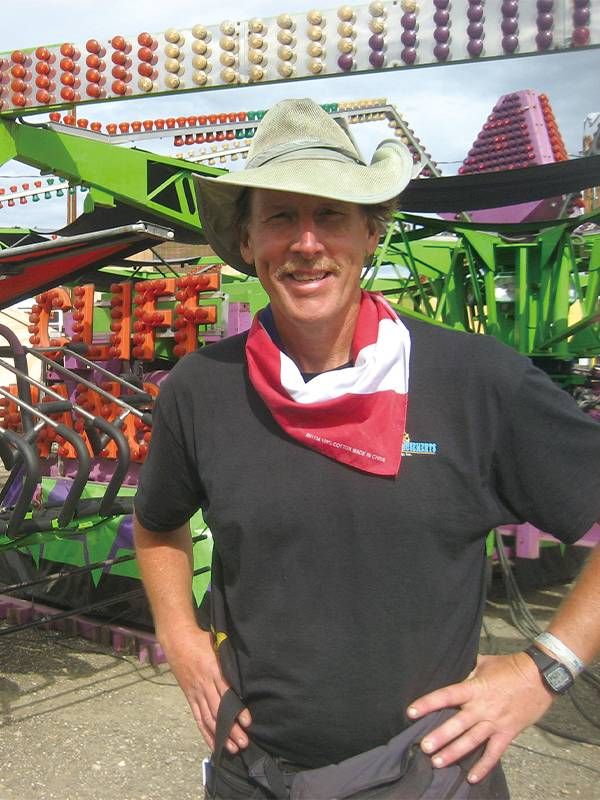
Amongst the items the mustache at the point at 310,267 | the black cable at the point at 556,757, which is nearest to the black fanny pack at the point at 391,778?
the mustache at the point at 310,267

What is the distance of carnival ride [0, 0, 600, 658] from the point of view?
4777 millimetres

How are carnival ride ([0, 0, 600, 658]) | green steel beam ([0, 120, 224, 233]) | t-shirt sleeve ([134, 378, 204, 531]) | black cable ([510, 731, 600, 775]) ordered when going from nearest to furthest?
t-shirt sleeve ([134, 378, 204, 531])
black cable ([510, 731, 600, 775])
carnival ride ([0, 0, 600, 658])
green steel beam ([0, 120, 224, 233])

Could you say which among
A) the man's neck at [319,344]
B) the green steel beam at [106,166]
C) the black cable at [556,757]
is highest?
the green steel beam at [106,166]

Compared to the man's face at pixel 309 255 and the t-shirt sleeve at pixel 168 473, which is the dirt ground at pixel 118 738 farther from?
the man's face at pixel 309 255

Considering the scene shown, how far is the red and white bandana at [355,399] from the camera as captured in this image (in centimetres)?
146

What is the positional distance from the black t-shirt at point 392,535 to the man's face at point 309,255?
0.20 metres

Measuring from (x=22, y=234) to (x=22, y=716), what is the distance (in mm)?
5374

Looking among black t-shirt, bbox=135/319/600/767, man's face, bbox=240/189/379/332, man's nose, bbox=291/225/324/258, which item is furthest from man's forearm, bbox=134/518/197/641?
man's nose, bbox=291/225/324/258

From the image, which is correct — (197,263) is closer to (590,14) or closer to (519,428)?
(590,14)

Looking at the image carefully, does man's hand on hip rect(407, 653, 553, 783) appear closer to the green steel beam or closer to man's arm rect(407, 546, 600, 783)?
man's arm rect(407, 546, 600, 783)

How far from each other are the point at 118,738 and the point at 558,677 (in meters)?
3.06

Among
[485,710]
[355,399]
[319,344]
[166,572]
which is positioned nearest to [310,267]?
[319,344]

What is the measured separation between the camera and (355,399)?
152 cm

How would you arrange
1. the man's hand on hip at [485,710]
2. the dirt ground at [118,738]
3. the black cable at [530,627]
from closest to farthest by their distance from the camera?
the man's hand on hip at [485,710], the dirt ground at [118,738], the black cable at [530,627]
